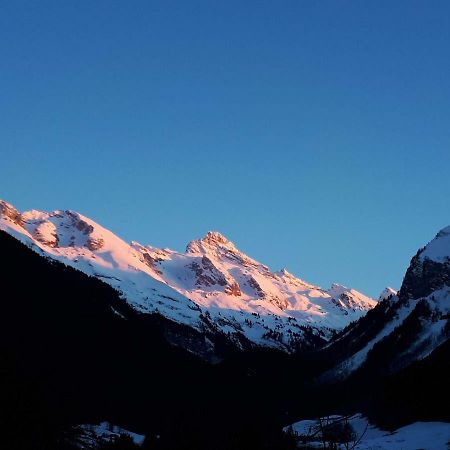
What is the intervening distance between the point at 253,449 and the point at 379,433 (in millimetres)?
75643

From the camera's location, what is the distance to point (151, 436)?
106 meters

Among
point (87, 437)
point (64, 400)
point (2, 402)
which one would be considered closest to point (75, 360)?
point (64, 400)

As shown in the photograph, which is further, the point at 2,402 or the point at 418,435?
the point at 418,435

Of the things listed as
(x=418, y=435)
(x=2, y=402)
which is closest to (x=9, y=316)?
(x=418, y=435)

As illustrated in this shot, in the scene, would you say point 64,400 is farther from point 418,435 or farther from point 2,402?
point 2,402

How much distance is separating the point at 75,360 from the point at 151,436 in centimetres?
9851

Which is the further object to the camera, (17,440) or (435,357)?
(435,357)

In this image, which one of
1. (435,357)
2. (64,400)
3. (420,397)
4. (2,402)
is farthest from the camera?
(435,357)

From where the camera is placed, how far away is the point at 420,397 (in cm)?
13750

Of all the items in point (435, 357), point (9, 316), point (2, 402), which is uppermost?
point (9, 316)

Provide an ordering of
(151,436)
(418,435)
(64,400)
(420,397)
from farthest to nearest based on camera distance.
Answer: (64,400) → (420,397) → (418,435) → (151,436)

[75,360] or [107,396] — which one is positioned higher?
[75,360]

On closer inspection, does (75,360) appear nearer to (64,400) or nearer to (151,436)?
(64,400)

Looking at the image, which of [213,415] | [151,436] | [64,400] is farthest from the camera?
[213,415]
